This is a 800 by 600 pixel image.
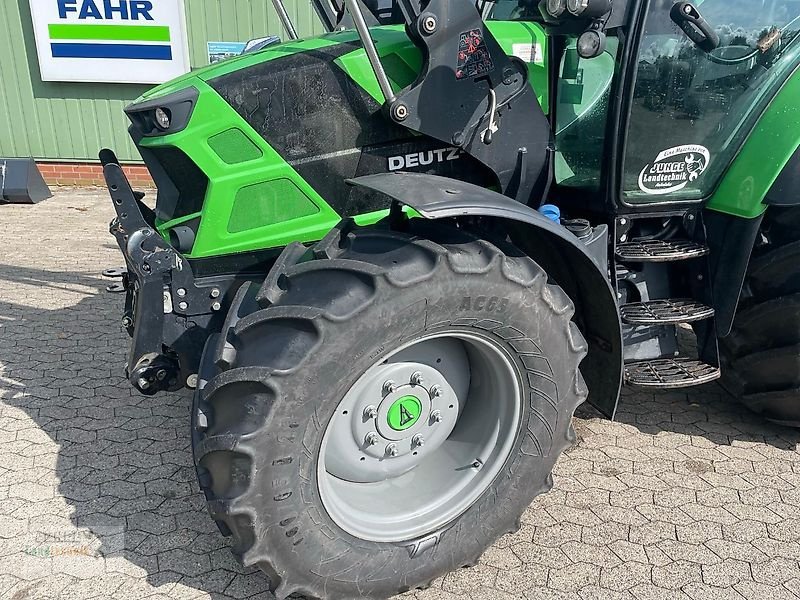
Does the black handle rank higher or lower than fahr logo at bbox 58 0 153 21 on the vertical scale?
higher

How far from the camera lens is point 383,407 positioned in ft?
7.66

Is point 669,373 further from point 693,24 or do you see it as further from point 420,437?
point 693,24

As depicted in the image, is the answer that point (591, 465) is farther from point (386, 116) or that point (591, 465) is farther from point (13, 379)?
point (13, 379)

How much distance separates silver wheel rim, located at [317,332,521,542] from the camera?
7.59 ft

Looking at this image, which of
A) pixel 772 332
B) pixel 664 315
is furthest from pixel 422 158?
pixel 772 332

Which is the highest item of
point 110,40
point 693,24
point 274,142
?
point 693,24

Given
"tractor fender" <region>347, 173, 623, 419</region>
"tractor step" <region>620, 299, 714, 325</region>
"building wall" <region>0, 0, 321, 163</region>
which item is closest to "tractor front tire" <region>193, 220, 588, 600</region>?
"tractor fender" <region>347, 173, 623, 419</region>

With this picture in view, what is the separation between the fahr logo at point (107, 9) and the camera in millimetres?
8367

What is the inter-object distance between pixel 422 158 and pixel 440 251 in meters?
0.78

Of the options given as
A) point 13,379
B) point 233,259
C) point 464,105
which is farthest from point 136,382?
point 13,379

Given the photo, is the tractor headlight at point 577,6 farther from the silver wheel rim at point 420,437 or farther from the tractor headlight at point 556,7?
the silver wheel rim at point 420,437

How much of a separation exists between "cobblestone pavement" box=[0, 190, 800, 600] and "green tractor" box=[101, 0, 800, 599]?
310mm

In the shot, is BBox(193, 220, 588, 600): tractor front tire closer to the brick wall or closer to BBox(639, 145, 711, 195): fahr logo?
BBox(639, 145, 711, 195): fahr logo

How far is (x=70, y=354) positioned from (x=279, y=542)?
112 inches
